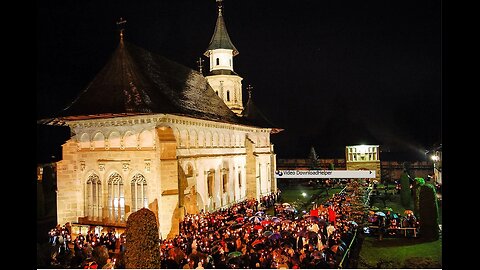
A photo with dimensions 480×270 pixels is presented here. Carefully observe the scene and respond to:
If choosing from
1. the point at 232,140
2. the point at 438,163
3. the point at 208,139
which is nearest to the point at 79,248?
the point at 208,139

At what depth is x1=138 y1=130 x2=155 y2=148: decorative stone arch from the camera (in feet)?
66.0

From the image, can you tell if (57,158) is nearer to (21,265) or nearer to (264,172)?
(264,172)

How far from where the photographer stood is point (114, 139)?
68.4 ft

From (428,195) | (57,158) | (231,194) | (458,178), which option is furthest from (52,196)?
(458,178)

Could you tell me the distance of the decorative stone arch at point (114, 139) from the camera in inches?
816

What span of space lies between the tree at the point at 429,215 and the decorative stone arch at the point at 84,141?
18.0 m

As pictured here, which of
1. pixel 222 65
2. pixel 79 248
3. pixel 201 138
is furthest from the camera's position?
pixel 222 65

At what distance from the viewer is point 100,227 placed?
66.2 feet

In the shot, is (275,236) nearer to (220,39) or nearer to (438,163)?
(438,163)

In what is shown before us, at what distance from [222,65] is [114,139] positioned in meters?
23.7

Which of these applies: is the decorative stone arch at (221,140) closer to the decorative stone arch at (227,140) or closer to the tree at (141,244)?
the decorative stone arch at (227,140)

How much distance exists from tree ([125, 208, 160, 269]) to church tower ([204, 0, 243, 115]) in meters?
31.1

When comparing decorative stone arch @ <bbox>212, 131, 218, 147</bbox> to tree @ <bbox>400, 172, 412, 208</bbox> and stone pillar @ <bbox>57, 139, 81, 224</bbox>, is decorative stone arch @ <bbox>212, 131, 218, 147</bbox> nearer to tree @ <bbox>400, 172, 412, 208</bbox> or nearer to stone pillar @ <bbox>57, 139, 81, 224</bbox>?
stone pillar @ <bbox>57, 139, 81, 224</bbox>

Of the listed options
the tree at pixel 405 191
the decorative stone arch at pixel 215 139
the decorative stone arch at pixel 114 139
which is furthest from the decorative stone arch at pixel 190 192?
the tree at pixel 405 191
